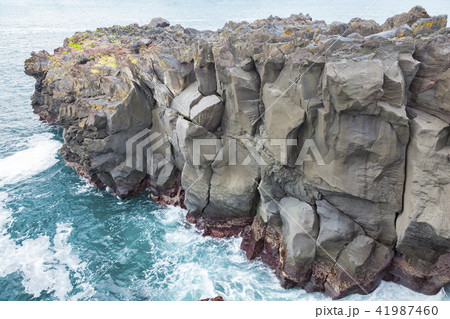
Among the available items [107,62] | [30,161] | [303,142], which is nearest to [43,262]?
[30,161]

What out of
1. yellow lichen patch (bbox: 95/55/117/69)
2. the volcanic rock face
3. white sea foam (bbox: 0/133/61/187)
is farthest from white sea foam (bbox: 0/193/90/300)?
yellow lichen patch (bbox: 95/55/117/69)

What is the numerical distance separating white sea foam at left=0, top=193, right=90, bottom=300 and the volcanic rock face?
7035mm

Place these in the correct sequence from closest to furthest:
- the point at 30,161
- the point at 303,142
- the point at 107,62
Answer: the point at 303,142 → the point at 107,62 → the point at 30,161

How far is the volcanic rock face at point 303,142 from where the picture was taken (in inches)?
616

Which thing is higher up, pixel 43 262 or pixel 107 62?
pixel 107 62

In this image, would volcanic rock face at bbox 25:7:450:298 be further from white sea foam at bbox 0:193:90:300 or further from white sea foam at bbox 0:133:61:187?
white sea foam at bbox 0:133:61:187

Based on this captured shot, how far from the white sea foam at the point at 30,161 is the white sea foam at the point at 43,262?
805 centimetres

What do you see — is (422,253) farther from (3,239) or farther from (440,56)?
(3,239)

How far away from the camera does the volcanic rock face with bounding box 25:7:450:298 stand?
51.4 feet

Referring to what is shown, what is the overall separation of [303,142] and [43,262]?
19.8 metres

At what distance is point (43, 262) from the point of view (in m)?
22.6

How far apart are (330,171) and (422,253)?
652 centimetres

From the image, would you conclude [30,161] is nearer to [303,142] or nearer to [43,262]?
[43,262]

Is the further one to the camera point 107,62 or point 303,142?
point 107,62
